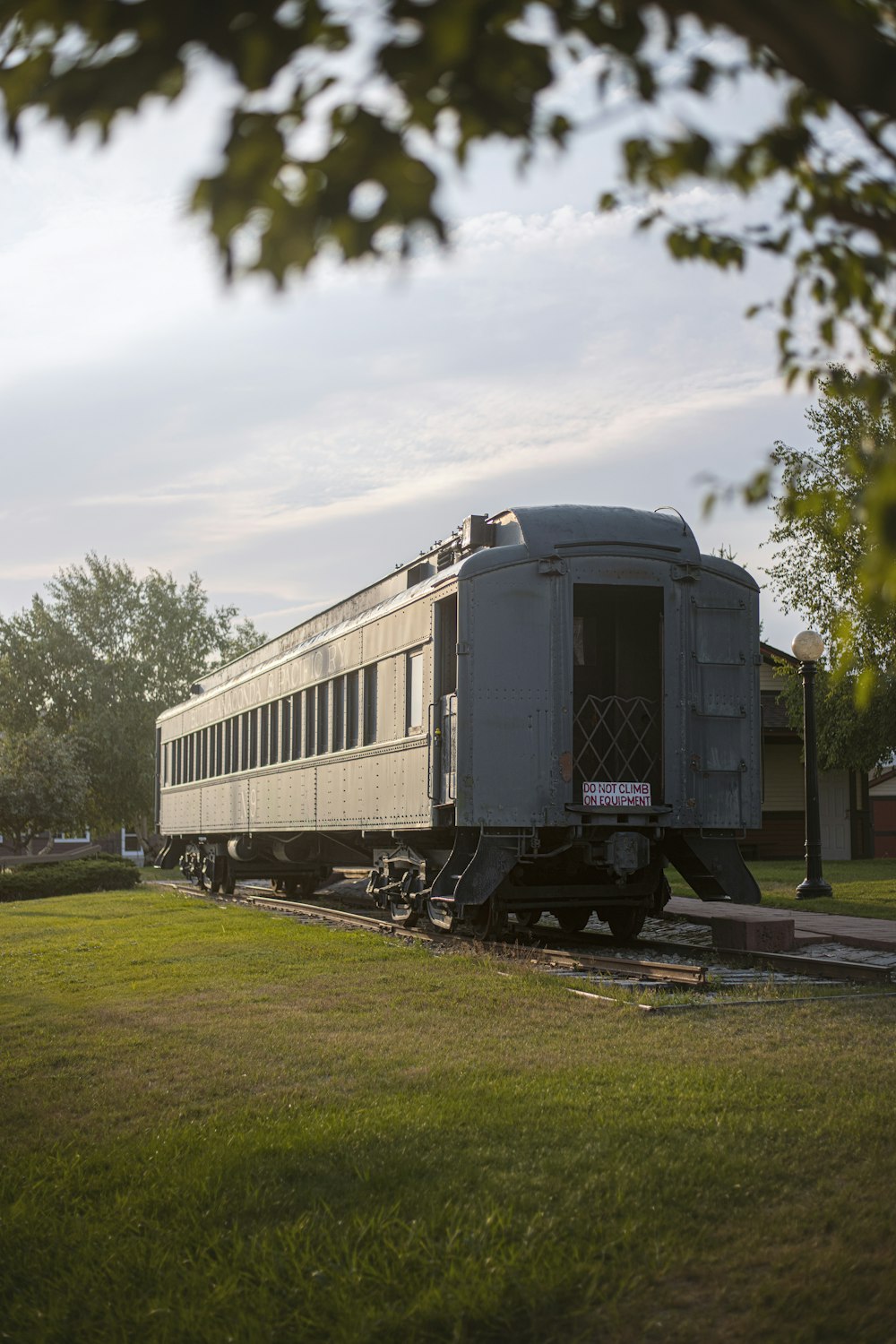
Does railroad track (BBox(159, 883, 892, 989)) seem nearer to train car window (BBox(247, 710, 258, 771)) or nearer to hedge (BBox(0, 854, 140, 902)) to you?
train car window (BBox(247, 710, 258, 771))

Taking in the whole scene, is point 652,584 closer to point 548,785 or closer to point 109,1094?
point 548,785

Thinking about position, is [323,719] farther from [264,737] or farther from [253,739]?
[253,739]

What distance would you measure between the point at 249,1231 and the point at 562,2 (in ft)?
11.7

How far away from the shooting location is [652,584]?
12.6 meters

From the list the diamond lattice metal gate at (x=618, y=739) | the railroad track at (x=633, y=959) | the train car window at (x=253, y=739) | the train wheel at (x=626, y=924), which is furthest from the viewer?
the train car window at (x=253, y=739)

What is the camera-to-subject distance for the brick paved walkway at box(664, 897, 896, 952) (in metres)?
12.4

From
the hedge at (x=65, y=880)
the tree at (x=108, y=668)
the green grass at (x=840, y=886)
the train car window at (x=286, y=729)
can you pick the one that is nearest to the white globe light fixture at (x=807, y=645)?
the green grass at (x=840, y=886)

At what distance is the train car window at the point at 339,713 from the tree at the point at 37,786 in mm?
26950

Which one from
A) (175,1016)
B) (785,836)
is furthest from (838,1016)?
(785,836)

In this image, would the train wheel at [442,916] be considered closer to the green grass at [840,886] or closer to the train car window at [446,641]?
the train car window at [446,641]

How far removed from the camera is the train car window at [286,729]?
63.5ft

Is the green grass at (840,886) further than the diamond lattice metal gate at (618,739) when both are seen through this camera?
Yes

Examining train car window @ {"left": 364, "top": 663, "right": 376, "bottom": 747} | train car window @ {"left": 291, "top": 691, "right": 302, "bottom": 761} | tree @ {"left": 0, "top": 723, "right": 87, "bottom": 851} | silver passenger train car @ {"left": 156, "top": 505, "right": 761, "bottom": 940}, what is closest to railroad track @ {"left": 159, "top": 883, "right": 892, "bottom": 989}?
silver passenger train car @ {"left": 156, "top": 505, "right": 761, "bottom": 940}

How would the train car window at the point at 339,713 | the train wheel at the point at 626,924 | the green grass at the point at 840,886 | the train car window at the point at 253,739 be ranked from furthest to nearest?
the train car window at the point at 253,739, the green grass at the point at 840,886, the train car window at the point at 339,713, the train wheel at the point at 626,924
